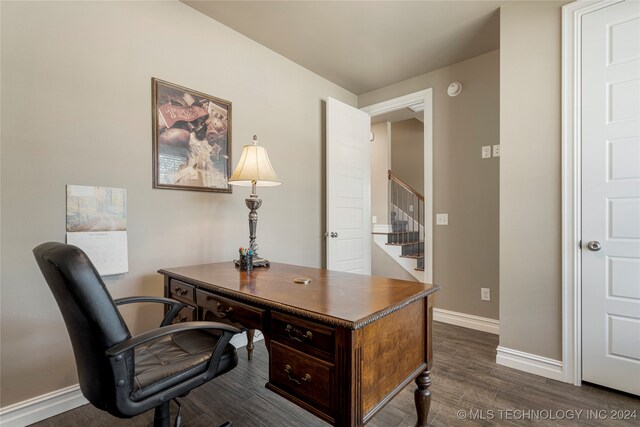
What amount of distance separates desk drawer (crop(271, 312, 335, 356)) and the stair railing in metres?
3.90

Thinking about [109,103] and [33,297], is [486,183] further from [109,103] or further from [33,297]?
[33,297]

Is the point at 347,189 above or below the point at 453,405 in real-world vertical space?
above

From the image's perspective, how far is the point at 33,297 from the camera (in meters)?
1.58

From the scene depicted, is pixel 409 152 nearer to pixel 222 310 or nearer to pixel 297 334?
pixel 222 310

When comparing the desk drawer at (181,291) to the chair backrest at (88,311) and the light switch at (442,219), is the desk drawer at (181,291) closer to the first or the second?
the chair backrest at (88,311)

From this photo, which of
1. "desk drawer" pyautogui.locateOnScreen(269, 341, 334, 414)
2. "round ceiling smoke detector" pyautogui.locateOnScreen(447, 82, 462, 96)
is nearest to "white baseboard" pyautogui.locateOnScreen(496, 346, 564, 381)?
"desk drawer" pyautogui.locateOnScreen(269, 341, 334, 414)

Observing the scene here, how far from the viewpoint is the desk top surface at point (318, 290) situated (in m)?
1.07

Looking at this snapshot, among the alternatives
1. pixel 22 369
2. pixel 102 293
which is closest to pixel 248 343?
pixel 22 369

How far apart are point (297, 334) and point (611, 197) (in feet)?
6.82

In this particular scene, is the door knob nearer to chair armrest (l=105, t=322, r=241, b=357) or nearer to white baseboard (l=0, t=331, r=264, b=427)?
chair armrest (l=105, t=322, r=241, b=357)

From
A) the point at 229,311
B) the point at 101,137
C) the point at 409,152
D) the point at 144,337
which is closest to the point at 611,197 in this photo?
the point at 229,311

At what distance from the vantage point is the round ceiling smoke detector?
301 cm

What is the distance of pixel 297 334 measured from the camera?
1.13m

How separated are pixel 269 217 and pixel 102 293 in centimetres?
180
